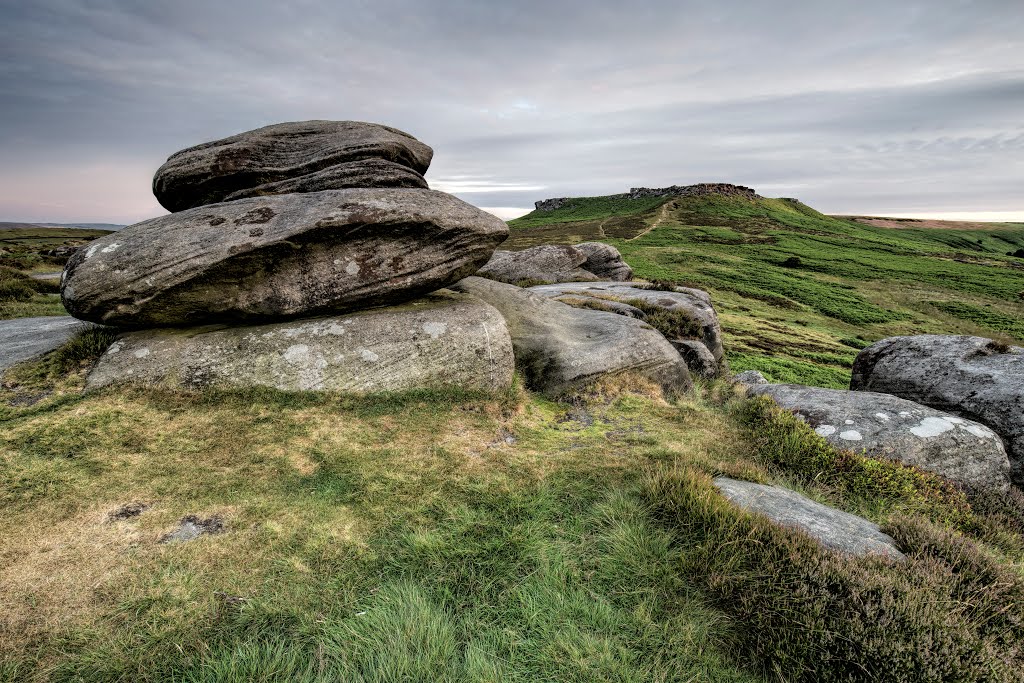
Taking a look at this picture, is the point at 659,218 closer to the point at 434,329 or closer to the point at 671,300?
the point at 671,300

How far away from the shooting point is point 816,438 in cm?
1042

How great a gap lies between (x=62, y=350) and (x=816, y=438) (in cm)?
1800

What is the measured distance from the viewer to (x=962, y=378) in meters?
12.3

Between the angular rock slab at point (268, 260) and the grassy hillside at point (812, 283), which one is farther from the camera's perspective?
the grassy hillside at point (812, 283)

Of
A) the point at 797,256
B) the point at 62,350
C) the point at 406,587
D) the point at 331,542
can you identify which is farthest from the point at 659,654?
the point at 797,256

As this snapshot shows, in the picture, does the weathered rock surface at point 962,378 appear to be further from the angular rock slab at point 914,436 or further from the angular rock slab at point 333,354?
the angular rock slab at point 333,354

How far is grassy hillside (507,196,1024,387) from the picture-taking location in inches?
1257

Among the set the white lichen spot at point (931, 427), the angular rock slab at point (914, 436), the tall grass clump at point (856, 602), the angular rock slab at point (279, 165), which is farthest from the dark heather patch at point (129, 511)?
the white lichen spot at point (931, 427)

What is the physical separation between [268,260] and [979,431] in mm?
17298

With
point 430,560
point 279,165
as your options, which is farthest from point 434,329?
point 279,165

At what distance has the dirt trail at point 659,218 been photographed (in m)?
108

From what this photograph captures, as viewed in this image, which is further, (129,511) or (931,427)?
(931,427)

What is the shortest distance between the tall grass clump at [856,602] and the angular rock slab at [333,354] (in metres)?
7.20

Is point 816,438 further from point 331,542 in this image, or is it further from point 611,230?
point 611,230
